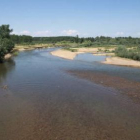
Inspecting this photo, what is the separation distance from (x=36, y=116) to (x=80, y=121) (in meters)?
3.91

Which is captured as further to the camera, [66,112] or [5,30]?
[5,30]

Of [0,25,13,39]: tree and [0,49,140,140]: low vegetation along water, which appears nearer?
[0,49,140,140]: low vegetation along water

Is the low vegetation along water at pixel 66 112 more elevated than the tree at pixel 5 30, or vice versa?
the tree at pixel 5 30

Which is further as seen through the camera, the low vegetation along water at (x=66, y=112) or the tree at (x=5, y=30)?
the tree at (x=5, y=30)

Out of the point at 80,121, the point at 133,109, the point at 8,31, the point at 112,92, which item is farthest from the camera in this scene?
the point at 8,31

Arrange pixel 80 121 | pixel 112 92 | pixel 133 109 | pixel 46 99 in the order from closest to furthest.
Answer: pixel 80 121 < pixel 133 109 < pixel 46 99 < pixel 112 92

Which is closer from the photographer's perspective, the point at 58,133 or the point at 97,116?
the point at 58,133

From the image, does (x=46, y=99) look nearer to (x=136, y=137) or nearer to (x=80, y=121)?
(x=80, y=121)

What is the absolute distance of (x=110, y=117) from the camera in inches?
711

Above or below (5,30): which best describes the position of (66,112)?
below

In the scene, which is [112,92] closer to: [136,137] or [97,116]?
[97,116]

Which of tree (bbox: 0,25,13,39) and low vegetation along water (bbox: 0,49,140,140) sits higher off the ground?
tree (bbox: 0,25,13,39)

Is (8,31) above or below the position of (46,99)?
above

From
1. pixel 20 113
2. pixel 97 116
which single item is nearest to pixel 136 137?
pixel 97 116
